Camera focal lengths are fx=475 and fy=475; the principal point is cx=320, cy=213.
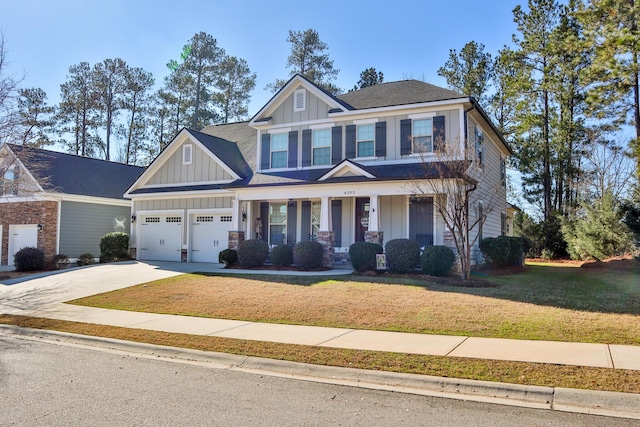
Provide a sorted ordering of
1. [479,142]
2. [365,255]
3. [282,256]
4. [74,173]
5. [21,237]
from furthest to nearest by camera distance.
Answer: [74,173], [21,237], [479,142], [282,256], [365,255]

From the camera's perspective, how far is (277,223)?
67.3ft

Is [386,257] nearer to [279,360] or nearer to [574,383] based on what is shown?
[279,360]

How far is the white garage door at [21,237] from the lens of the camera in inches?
917

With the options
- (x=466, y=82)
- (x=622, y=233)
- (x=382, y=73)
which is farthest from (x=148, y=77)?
(x=622, y=233)

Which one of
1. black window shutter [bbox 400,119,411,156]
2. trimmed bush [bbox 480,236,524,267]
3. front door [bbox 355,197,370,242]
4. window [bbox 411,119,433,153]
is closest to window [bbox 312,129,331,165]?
front door [bbox 355,197,370,242]

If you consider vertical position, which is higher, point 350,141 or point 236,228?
point 350,141

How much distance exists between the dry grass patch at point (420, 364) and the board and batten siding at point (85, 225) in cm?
1618

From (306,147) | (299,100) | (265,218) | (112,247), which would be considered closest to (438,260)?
(306,147)

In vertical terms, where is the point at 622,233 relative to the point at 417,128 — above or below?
below

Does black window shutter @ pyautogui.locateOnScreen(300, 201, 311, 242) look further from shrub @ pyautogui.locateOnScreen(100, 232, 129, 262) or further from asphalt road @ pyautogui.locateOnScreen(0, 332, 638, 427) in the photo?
asphalt road @ pyautogui.locateOnScreen(0, 332, 638, 427)

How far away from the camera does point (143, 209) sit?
23.2 meters

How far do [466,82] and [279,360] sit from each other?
32789 millimetres

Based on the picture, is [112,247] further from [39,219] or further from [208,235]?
[208,235]

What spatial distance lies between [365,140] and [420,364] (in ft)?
Answer: 45.0
